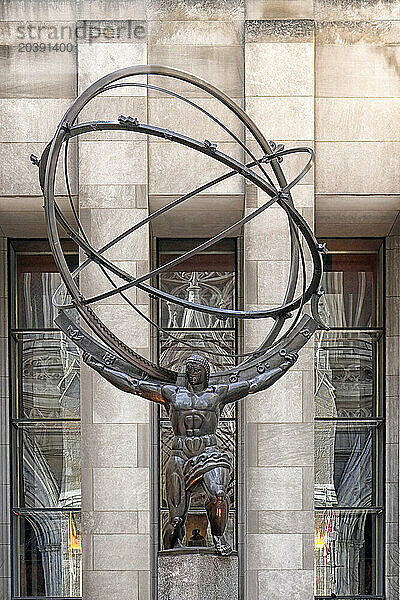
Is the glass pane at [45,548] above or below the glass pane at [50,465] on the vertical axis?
below

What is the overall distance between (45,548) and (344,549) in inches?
188

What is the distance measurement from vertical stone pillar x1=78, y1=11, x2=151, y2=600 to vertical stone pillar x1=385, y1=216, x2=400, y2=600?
4.07 m

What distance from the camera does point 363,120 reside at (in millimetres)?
13508

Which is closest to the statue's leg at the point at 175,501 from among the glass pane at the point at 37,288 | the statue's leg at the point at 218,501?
the statue's leg at the point at 218,501

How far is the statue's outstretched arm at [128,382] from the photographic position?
10203 millimetres

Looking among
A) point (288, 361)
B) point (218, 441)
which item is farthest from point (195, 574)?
point (218, 441)

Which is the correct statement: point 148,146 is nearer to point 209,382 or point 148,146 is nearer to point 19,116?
point 19,116

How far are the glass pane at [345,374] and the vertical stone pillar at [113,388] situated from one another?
11.6ft

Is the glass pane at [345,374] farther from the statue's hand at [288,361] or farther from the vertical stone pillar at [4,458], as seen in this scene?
the statue's hand at [288,361]

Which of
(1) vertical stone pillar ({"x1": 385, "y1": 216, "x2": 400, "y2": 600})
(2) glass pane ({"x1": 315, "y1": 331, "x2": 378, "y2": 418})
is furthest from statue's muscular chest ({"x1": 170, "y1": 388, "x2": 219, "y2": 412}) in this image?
(1) vertical stone pillar ({"x1": 385, "y1": 216, "x2": 400, "y2": 600})

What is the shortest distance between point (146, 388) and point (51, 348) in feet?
18.8

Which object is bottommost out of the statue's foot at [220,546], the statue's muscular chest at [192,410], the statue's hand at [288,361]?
the statue's foot at [220,546]

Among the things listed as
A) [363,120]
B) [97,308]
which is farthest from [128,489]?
[363,120]

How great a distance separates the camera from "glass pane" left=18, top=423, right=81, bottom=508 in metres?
15.5
